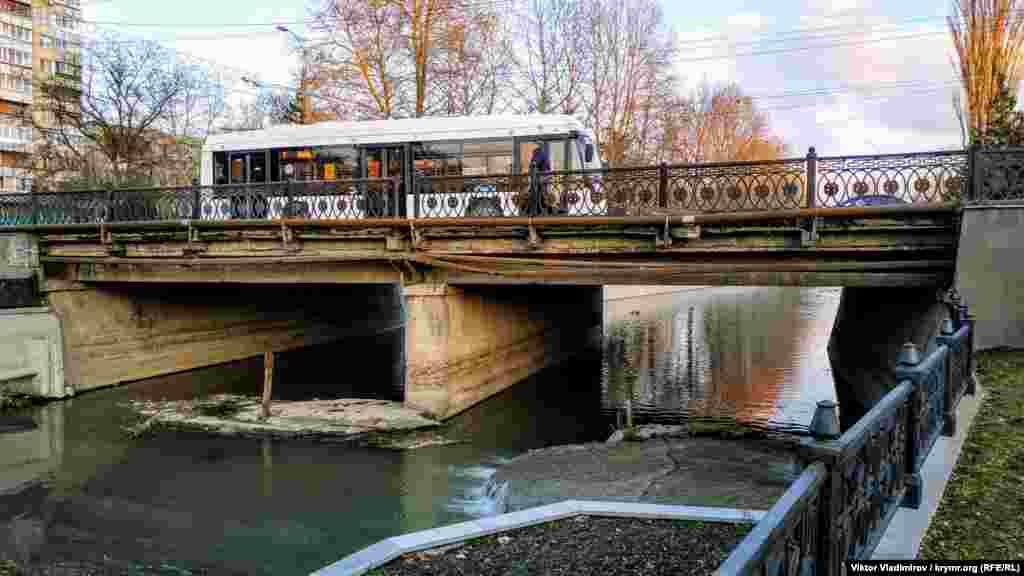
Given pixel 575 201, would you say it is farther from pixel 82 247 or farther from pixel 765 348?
pixel 765 348

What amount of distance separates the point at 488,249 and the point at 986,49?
15393 millimetres

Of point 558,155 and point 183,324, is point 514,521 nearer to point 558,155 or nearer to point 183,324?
point 558,155

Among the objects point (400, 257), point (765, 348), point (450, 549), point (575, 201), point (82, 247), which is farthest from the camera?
point (765, 348)

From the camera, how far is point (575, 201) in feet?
48.0

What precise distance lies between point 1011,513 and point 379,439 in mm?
12068

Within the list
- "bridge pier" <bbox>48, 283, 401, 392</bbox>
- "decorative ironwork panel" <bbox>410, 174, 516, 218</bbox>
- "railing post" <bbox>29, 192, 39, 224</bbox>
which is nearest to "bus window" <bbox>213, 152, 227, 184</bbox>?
"bridge pier" <bbox>48, 283, 401, 392</bbox>

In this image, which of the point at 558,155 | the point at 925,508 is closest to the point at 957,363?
the point at 925,508

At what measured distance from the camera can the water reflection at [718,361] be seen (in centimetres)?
1816

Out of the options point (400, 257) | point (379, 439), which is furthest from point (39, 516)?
point (400, 257)

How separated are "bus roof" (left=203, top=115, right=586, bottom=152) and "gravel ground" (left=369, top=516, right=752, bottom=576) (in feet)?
39.8

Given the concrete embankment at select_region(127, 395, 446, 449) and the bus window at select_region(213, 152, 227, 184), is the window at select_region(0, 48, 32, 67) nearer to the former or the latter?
the bus window at select_region(213, 152, 227, 184)

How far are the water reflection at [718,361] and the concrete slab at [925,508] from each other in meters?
9.82

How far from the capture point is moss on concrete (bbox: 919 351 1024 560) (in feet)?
14.5

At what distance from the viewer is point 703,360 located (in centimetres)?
2502
